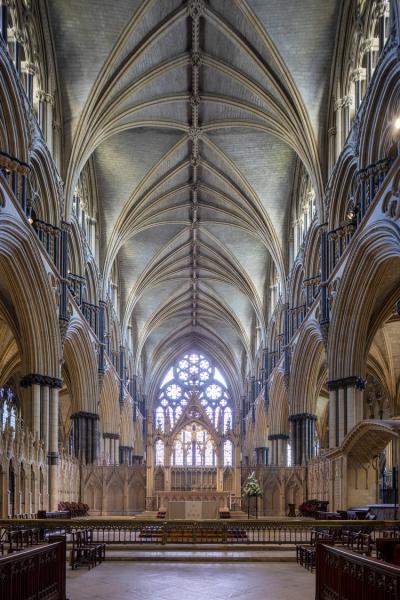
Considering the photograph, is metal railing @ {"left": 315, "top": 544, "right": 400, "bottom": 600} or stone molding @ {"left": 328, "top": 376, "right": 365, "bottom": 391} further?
stone molding @ {"left": 328, "top": 376, "right": 365, "bottom": 391}

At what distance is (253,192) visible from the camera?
1398 inches

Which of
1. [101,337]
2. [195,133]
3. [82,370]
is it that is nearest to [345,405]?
[82,370]

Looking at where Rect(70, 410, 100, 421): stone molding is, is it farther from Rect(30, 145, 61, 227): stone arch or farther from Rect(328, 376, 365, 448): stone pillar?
Rect(328, 376, 365, 448): stone pillar

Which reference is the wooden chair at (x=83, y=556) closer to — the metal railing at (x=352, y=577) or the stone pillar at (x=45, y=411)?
the metal railing at (x=352, y=577)

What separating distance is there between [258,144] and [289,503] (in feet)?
53.6

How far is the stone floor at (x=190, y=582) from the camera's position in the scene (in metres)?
10.8

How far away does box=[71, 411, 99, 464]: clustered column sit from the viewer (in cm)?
3400

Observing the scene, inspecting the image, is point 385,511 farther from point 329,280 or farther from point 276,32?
point 276,32

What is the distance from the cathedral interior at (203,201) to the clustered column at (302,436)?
108mm

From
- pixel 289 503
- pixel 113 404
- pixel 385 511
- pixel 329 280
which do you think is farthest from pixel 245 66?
pixel 113 404

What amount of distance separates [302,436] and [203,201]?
13340 millimetres

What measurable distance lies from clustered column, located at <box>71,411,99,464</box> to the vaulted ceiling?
7.59 m

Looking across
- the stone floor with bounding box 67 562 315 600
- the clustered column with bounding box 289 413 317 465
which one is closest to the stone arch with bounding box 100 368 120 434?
the clustered column with bounding box 289 413 317 465

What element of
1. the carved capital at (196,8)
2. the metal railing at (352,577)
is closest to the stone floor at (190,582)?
the metal railing at (352,577)
